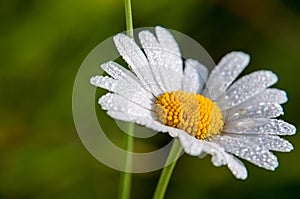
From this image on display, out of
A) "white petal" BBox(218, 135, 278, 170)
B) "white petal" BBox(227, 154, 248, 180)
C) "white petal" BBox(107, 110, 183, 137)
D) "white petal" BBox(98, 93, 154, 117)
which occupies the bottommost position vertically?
"white petal" BBox(227, 154, 248, 180)

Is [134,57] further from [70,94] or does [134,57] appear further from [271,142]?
[70,94]

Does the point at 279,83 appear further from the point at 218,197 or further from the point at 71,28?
the point at 71,28

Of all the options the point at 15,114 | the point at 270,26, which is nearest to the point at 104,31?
the point at 15,114

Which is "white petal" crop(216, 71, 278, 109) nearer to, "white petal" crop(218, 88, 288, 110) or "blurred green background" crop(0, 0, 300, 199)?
"white petal" crop(218, 88, 288, 110)

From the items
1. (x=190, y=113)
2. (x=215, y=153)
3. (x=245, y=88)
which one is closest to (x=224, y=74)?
(x=245, y=88)

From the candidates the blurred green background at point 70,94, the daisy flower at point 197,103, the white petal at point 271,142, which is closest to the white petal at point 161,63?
the daisy flower at point 197,103

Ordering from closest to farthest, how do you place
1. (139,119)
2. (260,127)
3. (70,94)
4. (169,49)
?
(139,119) < (260,127) < (169,49) < (70,94)

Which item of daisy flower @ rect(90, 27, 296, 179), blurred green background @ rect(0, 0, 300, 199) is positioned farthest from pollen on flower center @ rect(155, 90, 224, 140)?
blurred green background @ rect(0, 0, 300, 199)
